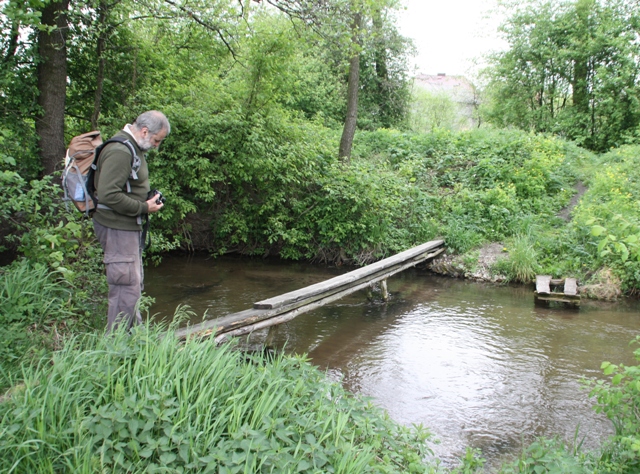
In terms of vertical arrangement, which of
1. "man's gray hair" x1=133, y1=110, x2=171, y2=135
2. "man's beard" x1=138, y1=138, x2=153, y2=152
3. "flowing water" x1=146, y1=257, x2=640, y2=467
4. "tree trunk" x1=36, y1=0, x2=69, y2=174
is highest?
"tree trunk" x1=36, y1=0, x2=69, y2=174

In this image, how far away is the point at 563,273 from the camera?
975 cm

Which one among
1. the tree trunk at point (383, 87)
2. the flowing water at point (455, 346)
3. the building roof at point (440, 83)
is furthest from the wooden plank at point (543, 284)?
the building roof at point (440, 83)

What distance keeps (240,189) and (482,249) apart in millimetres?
5856

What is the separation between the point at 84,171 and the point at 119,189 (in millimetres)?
442

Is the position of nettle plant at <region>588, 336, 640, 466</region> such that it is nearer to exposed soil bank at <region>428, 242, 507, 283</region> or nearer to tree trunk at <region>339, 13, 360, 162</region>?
exposed soil bank at <region>428, 242, 507, 283</region>

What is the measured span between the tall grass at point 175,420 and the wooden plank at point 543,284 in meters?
6.32

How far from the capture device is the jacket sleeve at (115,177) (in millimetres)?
3662

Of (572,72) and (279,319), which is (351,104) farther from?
(572,72)

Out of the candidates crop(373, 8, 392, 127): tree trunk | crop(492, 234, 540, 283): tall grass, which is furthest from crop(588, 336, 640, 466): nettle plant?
crop(373, 8, 392, 127): tree trunk

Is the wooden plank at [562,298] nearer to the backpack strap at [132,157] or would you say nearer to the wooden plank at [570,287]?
Result: the wooden plank at [570,287]

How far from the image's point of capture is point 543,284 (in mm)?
9078

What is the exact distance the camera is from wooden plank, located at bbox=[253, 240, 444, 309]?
5.60 m

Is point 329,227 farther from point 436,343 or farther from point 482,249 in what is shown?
point 436,343

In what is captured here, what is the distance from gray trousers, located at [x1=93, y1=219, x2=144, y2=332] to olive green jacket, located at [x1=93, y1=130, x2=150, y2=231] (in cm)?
8
